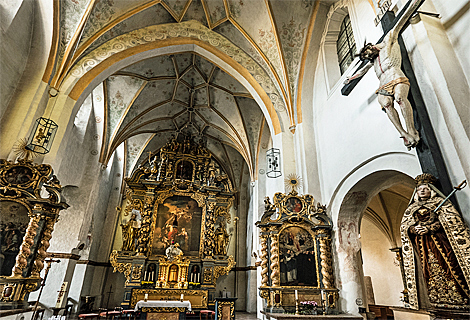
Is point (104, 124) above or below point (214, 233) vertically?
above

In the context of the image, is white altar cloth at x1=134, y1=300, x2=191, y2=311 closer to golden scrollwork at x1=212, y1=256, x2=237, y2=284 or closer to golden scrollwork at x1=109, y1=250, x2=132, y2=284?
golden scrollwork at x1=109, y1=250, x2=132, y2=284

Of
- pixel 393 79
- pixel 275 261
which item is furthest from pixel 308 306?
pixel 393 79

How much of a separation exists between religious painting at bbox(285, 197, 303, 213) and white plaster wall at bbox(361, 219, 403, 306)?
7.42 meters

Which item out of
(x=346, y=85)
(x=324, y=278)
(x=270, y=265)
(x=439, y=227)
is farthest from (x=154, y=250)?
(x=439, y=227)

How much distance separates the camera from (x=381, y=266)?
1266 cm

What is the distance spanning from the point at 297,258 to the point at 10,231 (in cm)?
646

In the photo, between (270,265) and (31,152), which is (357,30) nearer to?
(270,265)

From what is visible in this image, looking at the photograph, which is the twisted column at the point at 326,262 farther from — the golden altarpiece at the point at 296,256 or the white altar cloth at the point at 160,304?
the white altar cloth at the point at 160,304

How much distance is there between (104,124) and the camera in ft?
40.8

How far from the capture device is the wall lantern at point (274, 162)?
824cm

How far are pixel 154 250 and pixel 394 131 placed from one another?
449 inches

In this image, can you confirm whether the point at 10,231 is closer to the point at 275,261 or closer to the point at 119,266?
the point at 275,261

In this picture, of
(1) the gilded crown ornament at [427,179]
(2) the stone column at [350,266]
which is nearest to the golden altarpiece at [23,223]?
(2) the stone column at [350,266]

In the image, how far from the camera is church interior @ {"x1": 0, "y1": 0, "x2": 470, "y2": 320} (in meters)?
4.25
